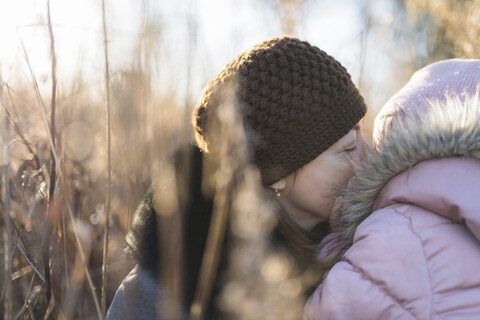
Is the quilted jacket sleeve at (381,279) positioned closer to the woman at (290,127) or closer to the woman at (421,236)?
the woman at (421,236)

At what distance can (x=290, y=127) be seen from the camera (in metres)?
1.11

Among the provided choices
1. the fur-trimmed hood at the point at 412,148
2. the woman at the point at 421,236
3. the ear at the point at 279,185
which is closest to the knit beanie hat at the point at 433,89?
the fur-trimmed hood at the point at 412,148

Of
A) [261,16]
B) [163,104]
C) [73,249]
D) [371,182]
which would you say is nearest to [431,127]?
[371,182]

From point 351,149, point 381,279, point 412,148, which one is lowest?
point 381,279

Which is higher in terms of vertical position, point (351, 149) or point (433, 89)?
point (433, 89)

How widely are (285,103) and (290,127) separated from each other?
0.07m

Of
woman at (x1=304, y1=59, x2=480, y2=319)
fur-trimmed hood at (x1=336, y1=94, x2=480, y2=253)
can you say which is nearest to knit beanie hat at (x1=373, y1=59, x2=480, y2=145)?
fur-trimmed hood at (x1=336, y1=94, x2=480, y2=253)

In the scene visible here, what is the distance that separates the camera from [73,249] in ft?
4.09

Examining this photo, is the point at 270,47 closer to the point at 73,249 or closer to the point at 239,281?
the point at 239,281

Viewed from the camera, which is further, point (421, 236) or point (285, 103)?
point (285, 103)

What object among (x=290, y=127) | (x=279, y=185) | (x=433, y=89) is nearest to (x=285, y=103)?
(x=290, y=127)

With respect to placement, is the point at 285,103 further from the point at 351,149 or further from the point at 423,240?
the point at 423,240

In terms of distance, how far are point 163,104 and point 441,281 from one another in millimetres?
787

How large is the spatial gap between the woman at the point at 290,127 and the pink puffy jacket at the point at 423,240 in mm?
233
